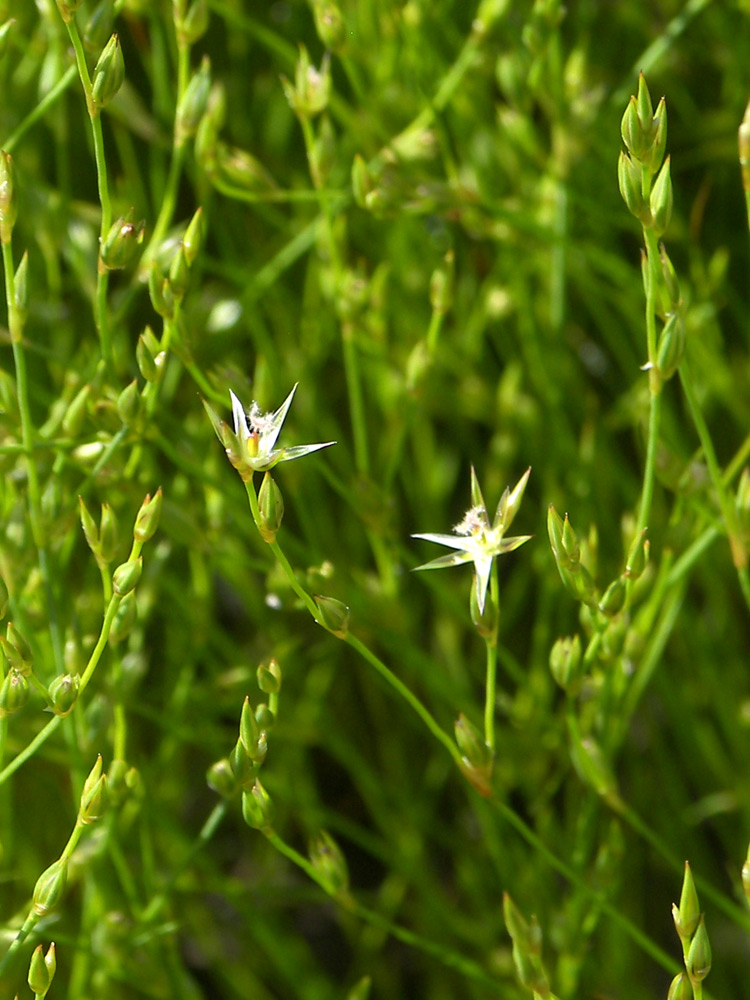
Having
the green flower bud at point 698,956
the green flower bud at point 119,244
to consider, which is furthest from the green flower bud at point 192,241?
the green flower bud at point 698,956

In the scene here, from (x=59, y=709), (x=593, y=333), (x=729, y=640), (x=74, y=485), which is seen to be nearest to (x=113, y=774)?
(x=59, y=709)

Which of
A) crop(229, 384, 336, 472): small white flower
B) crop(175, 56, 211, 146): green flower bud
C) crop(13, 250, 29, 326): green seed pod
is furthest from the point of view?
crop(175, 56, 211, 146): green flower bud

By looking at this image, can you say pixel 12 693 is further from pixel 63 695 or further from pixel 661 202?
pixel 661 202

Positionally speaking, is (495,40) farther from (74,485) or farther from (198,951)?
(198,951)

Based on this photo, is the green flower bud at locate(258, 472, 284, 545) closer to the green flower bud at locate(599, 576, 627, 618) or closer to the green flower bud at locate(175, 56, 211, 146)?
the green flower bud at locate(599, 576, 627, 618)

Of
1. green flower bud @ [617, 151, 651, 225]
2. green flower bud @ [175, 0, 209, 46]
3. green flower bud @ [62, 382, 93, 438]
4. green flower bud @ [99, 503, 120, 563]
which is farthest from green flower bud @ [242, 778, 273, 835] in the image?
green flower bud @ [175, 0, 209, 46]

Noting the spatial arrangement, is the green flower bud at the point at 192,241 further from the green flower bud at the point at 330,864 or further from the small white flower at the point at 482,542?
the green flower bud at the point at 330,864

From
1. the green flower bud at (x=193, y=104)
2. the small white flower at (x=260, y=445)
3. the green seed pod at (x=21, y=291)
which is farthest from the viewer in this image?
the green flower bud at (x=193, y=104)
